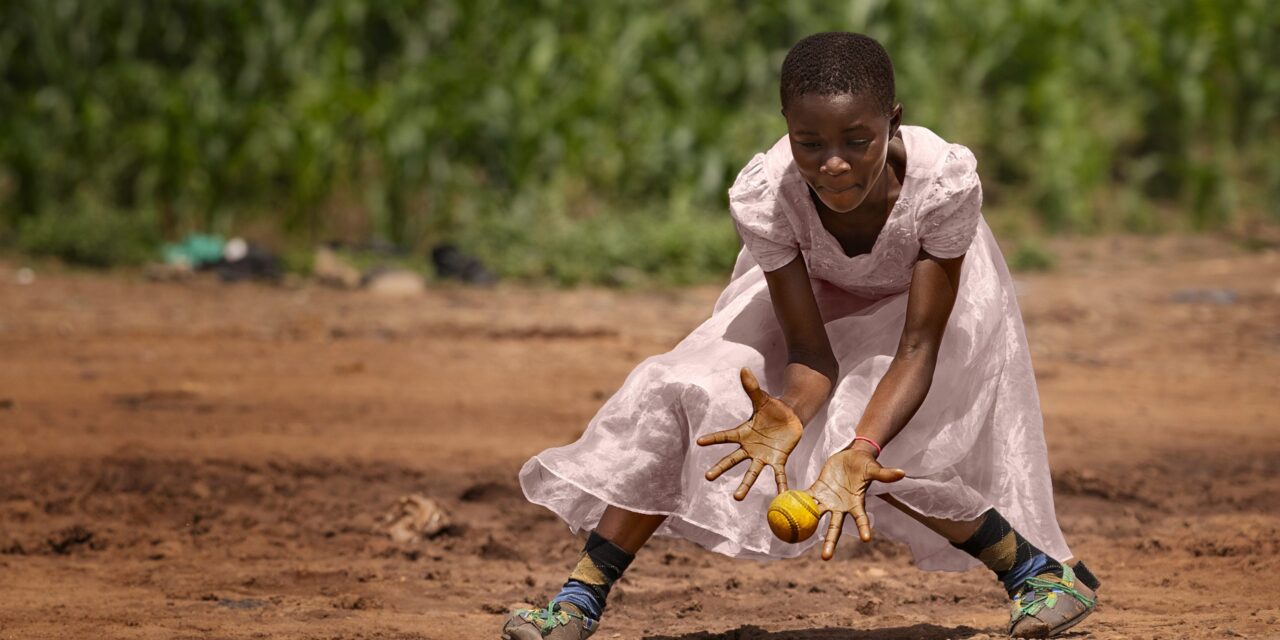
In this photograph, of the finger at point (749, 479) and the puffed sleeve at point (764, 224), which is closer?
the finger at point (749, 479)

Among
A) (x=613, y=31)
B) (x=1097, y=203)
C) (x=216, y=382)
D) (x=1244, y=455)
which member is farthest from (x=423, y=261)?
(x=1244, y=455)

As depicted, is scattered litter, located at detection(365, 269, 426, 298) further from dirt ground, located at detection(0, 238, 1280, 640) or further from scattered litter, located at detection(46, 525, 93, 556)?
scattered litter, located at detection(46, 525, 93, 556)

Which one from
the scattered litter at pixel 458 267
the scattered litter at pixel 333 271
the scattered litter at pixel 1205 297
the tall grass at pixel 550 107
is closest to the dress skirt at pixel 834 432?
the scattered litter at pixel 1205 297

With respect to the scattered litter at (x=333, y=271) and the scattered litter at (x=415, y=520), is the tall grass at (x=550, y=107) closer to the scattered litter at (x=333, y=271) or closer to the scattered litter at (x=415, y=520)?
the scattered litter at (x=333, y=271)

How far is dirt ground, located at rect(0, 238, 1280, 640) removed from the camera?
370 cm

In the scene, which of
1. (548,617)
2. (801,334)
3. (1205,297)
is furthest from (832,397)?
(1205,297)

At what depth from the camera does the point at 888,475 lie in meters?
2.72

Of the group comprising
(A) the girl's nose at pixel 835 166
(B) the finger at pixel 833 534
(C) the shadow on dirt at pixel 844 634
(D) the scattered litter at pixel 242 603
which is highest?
(A) the girl's nose at pixel 835 166

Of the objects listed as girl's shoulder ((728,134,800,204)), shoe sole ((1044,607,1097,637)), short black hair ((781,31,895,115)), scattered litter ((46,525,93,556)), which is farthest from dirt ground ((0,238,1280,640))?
short black hair ((781,31,895,115))

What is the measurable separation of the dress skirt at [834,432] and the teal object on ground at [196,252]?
21.2 feet

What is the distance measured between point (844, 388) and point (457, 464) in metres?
2.37

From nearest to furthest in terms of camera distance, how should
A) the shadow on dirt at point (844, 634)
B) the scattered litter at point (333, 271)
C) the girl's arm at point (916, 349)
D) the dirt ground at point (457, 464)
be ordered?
the girl's arm at point (916, 349) < the shadow on dirt at point (844, 634) < the dirt ground at point (457, 464) < the scattered litter at point (333, 271)

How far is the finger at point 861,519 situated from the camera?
8.64ft

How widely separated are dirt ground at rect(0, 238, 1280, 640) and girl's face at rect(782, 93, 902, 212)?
110 centimetres
